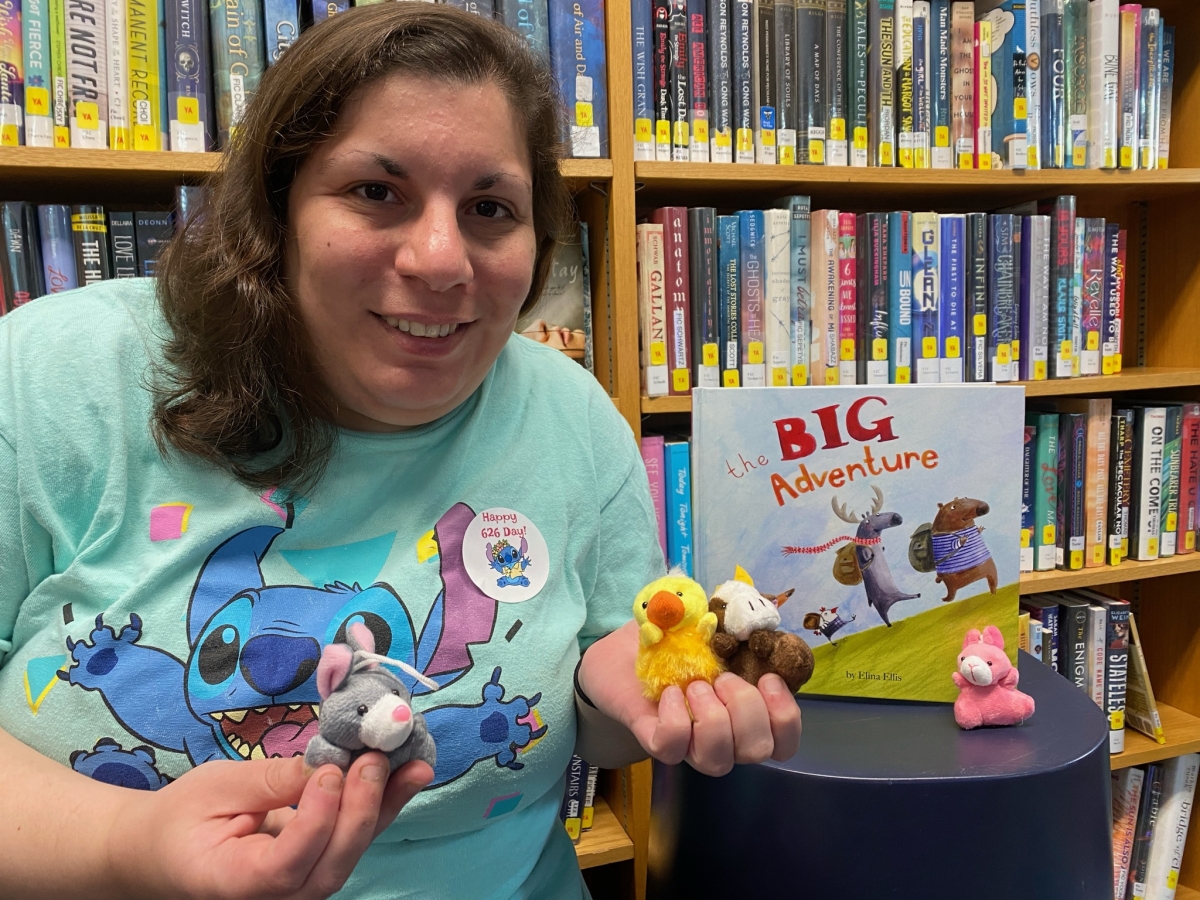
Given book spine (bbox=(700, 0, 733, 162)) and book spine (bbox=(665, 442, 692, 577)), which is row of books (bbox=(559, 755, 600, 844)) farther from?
book spine (bbox=(700, 0, 733, 162))

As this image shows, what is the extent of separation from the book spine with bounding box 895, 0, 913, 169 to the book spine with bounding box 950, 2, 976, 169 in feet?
0.31

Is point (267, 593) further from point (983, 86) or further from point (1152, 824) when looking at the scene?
point (1152, 824)

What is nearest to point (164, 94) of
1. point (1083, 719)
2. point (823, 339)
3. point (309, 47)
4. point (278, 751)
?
point (309, 47)

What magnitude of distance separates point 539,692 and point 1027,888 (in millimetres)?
491

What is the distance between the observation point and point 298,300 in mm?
663

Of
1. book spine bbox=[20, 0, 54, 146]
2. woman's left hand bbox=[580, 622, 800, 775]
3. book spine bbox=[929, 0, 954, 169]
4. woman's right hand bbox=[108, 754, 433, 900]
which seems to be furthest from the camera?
book spine bbox=[929, 0, 954, 169]

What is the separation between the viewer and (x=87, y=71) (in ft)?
3.29

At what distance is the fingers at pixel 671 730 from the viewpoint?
53 cm

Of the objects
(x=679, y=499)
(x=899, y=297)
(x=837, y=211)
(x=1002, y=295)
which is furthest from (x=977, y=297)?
(x=679, y=499)

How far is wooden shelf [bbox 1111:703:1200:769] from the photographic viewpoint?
1.53 meters

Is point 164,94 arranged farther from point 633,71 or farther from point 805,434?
point 805,434

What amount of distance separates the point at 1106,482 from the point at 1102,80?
28.8 inches

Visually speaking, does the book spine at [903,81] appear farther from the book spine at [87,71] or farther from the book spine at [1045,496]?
the book spine at [87,71]

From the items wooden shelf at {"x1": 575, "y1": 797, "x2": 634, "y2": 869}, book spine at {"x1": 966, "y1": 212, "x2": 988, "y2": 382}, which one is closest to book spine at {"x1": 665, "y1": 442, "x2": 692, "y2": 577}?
wooden shelf at {"x1": 575, "y1": 797, "x2": 634, "y2": 869}
